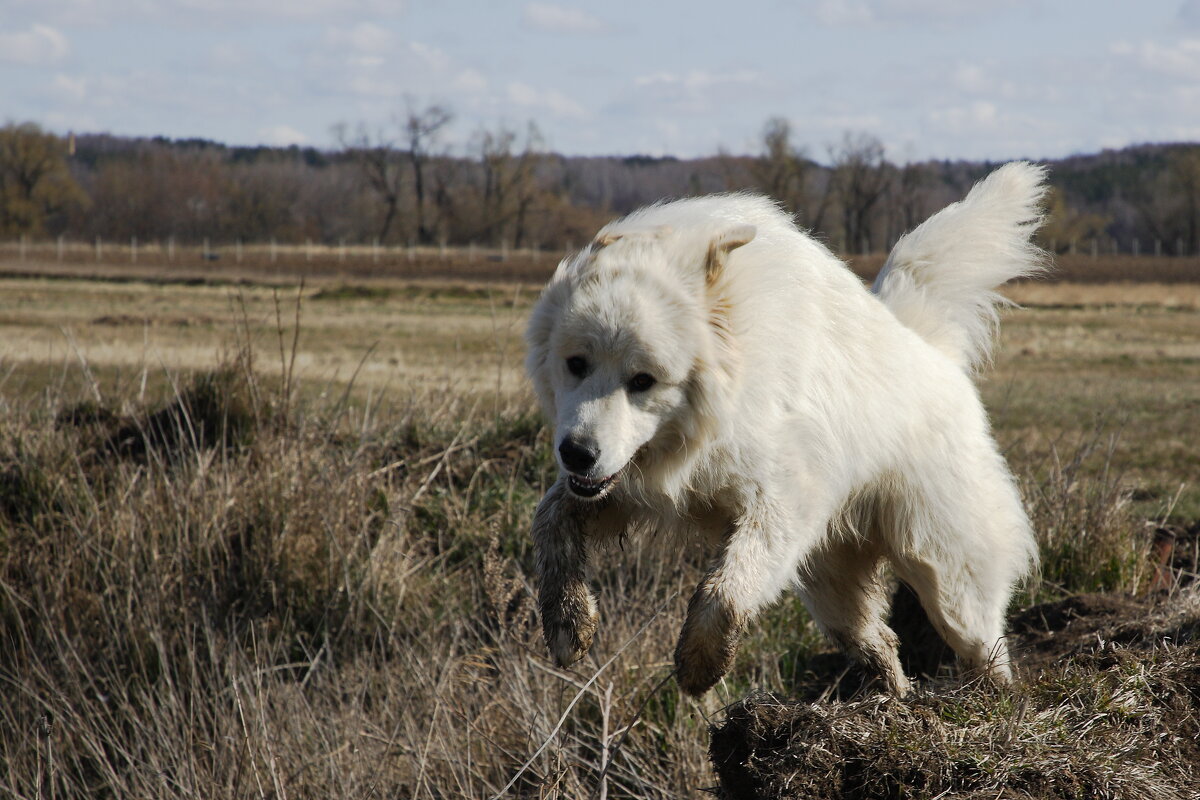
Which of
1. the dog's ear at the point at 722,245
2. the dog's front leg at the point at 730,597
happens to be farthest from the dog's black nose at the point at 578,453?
the dog's ear at the point at 722,245

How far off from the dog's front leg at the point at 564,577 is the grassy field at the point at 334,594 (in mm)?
349

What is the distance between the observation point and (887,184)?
218 feet

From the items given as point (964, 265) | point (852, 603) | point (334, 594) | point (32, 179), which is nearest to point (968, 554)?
point (852, 603)

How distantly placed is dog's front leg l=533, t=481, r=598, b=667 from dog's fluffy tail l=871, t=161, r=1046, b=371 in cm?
203

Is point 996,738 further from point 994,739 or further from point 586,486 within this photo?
point 586,486

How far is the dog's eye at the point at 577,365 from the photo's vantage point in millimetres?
3949

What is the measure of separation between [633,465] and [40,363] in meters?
12.8

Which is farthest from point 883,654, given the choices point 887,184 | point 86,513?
point 887,184

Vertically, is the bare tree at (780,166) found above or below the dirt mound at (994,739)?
above

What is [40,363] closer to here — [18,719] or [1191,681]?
[18,719]

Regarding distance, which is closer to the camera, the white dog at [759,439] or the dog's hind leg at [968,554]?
the white dog at [759,439]

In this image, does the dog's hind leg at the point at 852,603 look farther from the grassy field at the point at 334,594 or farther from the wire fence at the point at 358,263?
the wire fence at the point at 358,263

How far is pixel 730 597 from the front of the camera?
398cm

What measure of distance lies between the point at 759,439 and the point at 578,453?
80cm
